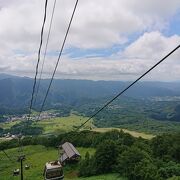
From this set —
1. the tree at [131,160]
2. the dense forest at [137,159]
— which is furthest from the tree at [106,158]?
the tree at [131,160]

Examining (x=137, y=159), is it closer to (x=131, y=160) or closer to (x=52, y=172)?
(x=131, y=160)

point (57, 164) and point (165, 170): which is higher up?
point (57, 164)

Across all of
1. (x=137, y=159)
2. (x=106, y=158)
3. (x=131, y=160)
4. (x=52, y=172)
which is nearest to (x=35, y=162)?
(x=106, y=158)

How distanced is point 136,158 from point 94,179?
8.74 metres

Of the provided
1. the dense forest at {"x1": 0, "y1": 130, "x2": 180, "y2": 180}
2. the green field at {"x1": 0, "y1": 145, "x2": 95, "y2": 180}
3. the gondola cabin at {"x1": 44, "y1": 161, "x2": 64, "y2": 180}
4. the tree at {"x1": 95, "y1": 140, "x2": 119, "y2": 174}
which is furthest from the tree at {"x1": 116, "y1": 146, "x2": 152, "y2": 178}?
the gondola cabin at {"x1": 44, "y1": 161, "x2": 64, "y2": 180}

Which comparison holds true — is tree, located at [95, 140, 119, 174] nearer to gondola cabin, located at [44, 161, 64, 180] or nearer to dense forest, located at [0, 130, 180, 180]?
dense forest, located at [0, 130, 180, 180]

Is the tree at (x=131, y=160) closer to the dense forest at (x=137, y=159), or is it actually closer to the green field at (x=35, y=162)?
the dense forest at (x=137, y=159)

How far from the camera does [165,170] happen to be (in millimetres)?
57625

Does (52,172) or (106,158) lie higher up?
(52,172)

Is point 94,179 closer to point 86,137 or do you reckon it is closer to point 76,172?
point 76,172

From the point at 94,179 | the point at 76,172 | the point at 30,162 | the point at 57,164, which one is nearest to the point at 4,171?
the point at 30,162

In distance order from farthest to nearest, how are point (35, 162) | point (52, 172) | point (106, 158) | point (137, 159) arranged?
point (35, 162), point (106, 158), point (137, 159), point (52, 172)

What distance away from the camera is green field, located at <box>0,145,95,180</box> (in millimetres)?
81250

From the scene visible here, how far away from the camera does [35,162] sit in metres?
103
